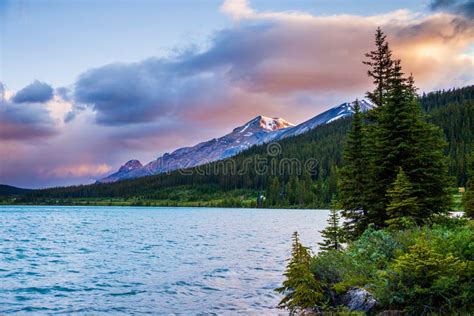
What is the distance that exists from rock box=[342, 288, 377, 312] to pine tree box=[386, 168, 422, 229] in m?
9.11

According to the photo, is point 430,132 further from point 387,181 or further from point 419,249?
point 419,249

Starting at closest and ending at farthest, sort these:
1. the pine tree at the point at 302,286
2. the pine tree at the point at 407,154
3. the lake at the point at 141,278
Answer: the pine tree at the point at 302,286, the lake at the point at 141,278, the pine tree at the point at 407,154

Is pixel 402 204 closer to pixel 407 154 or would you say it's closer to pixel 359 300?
pixel 407 154

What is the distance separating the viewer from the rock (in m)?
14.0

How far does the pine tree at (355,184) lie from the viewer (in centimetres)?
2939

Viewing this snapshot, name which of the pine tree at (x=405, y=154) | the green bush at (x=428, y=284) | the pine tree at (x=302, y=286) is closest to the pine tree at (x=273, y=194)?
the pine tree at (x=405, y=154)

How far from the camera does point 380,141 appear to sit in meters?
28.1

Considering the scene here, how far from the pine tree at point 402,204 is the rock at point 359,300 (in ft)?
29.9

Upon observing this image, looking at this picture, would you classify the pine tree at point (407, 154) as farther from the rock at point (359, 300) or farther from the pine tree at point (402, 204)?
the rock at point (359, 300)

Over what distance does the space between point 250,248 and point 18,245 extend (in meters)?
26.4

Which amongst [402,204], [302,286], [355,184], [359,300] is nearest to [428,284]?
[359,300]

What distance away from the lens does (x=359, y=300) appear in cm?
1459

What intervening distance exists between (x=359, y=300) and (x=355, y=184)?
639 inches

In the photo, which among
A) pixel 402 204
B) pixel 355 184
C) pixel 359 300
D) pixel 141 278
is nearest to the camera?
pixel 359 300
